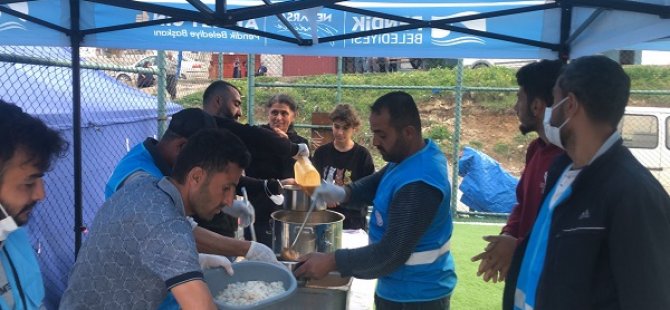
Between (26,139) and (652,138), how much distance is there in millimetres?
10234

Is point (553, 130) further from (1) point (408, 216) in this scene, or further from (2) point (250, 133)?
(2) point (250, 133)

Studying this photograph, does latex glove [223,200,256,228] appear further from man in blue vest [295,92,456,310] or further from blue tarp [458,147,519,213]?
blue tarp [458,147,519,213]

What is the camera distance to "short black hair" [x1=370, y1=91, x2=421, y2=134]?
2.57 m

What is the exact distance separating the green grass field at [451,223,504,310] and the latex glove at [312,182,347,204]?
249 centimetres

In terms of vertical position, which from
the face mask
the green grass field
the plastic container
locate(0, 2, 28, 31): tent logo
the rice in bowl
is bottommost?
the green grass field

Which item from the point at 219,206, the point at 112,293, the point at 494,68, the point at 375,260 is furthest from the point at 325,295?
the point at 494,68

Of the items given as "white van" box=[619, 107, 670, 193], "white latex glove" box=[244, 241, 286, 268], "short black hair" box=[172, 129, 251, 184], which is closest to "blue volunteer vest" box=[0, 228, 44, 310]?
"short black hair" box=[172, 129, 251, 184]

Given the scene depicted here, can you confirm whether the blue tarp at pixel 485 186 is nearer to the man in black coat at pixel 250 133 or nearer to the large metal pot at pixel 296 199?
the man in black coat at pixel 250 133

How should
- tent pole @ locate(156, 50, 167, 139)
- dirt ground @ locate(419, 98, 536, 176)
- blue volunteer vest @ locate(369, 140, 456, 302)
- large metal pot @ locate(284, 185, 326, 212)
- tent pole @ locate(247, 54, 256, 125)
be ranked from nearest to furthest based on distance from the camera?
blue volunteer vest @ locate(369, 140, 456, 302)
large metal pot @ locate(284, 185, 326, 212)
tent pole @ locate(156, 50, 167, 139)
tent pole @ locate(247, 54, 256, 125)
dirt ground @ locate(419, 98, 536, 176)

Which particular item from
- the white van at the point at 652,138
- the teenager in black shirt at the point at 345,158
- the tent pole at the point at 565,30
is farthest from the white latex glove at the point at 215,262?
the white van at the point at 652,138

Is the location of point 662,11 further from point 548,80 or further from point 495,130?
point 495,130

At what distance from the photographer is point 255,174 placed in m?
4.51

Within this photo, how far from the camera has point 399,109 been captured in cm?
257

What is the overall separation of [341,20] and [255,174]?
144 centimetres
